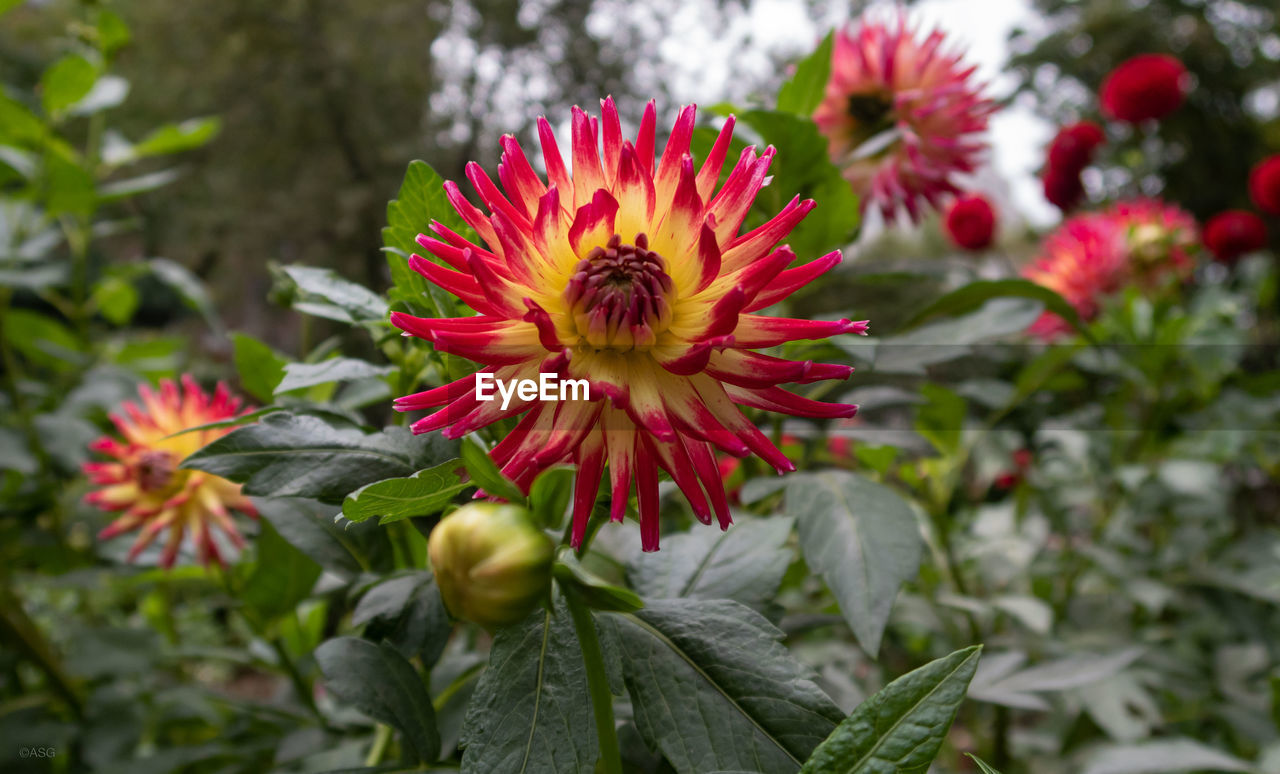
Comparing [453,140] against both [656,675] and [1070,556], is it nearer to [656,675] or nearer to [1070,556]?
[1070,556]

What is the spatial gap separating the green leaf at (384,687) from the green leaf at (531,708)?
0.10 meters

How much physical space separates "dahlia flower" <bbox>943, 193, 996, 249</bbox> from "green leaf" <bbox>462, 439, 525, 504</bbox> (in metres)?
1.21

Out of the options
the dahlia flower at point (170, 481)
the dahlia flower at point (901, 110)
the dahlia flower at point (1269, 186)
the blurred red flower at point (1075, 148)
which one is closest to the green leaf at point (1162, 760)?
the dahlia flower at point (901, 110)

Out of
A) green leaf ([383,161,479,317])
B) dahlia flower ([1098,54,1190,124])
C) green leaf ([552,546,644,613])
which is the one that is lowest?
green leaf ([552,546,644,613])

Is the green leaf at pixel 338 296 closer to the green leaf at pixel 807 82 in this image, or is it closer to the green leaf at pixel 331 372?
the green leaf at pixel 331 372

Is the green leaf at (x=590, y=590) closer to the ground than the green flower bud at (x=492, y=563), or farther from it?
closer to the ground

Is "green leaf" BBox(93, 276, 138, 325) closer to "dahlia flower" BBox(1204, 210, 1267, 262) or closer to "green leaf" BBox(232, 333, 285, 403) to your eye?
"green leaf" BBox(232, 333, 285, 403)

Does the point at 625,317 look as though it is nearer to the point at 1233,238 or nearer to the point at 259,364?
the point at 259,364

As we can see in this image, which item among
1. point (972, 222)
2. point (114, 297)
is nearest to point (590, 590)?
point (114, 297)

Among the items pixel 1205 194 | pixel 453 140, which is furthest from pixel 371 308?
pixel 1205 194

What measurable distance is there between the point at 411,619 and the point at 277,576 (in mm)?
228

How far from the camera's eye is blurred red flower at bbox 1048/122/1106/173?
53.8 inches

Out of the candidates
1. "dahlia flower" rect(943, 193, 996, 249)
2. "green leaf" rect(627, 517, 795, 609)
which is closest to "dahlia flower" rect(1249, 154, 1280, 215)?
"dahlia flower" rect(943, 193, 996, 249)

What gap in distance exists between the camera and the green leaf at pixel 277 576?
54 cm
